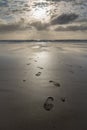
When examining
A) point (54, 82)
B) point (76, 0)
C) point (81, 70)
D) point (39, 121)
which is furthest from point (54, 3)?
point (39, 121)

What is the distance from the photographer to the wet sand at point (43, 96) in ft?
17.5

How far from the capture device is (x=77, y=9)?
22.5 m

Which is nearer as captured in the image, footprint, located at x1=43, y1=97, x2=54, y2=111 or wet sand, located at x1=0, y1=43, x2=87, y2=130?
wet sand, located at x1=0, y1=43, x2=87, y2=130

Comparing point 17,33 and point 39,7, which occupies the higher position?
point 39,7

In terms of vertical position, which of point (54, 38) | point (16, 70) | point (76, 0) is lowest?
point (54, 38)

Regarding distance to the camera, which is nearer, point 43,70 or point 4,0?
point 43,70

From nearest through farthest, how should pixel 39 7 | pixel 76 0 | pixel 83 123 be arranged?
pixel 83 123 < pixel 39 7 < pixel 76 0

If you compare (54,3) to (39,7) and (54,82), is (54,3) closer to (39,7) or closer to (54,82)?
(39,7)

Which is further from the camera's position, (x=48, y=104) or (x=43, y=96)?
(x=43, y=96)

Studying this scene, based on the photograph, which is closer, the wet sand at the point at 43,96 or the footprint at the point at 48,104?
the wet sand at the point at 43,96

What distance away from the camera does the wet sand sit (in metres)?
5.33

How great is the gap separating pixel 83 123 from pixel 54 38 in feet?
59.2

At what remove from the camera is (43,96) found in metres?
6.68

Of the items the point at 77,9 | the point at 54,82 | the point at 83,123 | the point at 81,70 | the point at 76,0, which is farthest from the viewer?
the point at 76,0
